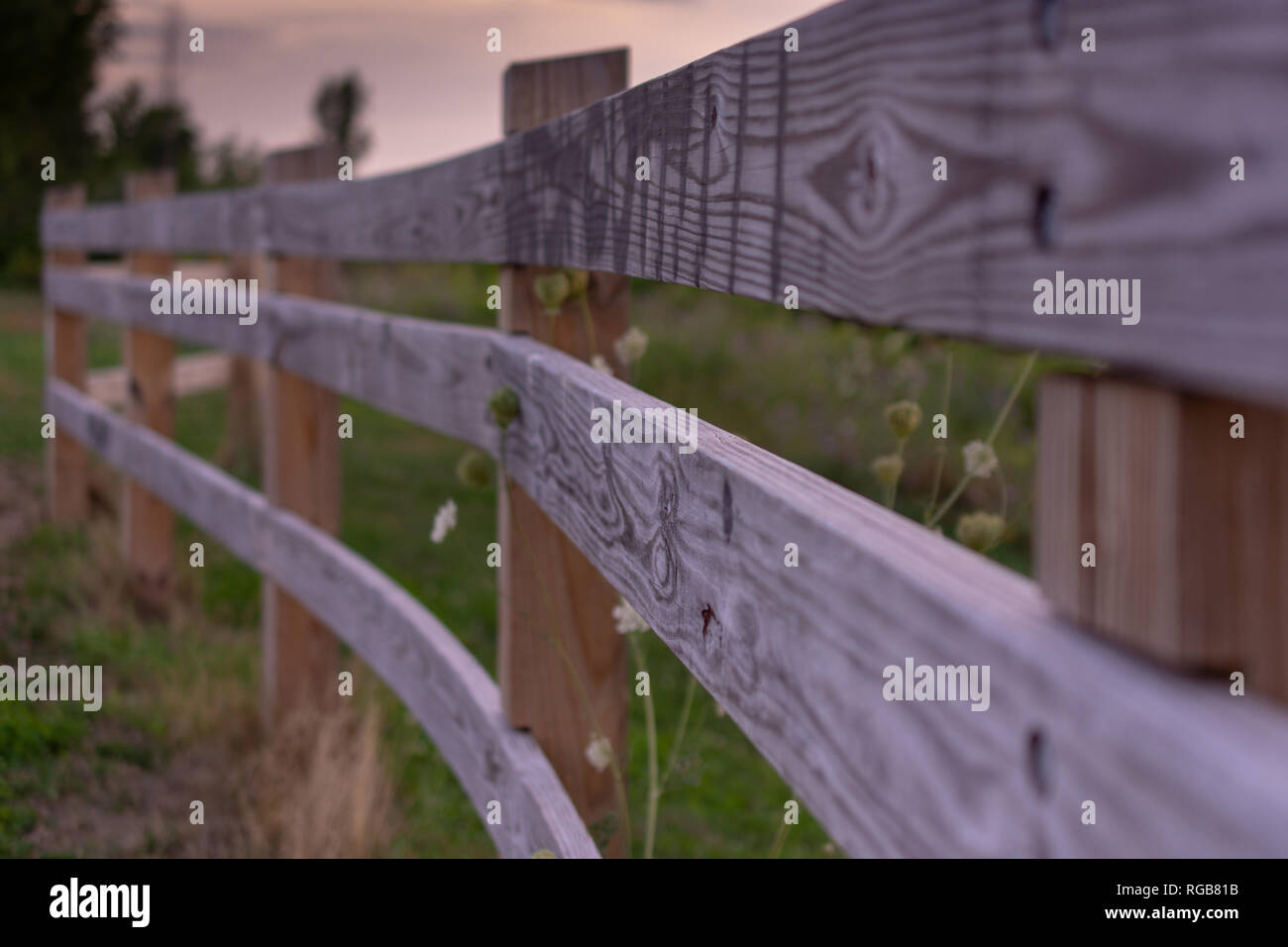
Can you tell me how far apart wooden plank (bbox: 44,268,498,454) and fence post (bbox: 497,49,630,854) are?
0.56ft

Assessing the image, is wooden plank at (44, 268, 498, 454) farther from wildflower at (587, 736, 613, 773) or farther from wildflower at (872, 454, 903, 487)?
wildflower at (872, 454, 903, 487)

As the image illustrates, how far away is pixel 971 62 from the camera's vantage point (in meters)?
0.84

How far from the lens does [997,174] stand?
0.81 m

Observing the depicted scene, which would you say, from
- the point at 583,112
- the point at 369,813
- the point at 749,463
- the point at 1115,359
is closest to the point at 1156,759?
the point at 1115,359

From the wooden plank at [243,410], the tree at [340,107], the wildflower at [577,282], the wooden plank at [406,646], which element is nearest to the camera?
the wooden plank at [406,646]

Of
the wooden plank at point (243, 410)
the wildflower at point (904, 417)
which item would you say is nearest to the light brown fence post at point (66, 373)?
the wooden plank at point (243, 410)

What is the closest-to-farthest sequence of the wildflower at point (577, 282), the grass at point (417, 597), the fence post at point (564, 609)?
the wildflower at point (577, 282)
the fence post at point (564, 609)
the grass at point (417, 597)

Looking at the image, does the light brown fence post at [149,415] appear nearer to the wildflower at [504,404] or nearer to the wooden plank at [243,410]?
the wooden plank at [243,410]

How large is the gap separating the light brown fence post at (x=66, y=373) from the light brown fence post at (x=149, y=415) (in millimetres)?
1142

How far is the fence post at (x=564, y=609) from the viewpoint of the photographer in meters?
2.44

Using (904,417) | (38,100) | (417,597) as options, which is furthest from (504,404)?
(38,100)

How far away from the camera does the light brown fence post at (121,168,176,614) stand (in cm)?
595

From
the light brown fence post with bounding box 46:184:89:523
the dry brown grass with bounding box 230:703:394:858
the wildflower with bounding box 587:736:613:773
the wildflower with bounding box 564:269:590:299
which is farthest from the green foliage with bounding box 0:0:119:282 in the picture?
the wildflower with bounding box 587:736:613:773
